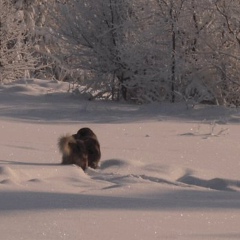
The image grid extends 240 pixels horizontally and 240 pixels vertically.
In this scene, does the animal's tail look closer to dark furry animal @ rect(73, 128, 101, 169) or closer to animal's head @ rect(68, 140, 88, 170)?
animal's head @ rect(68, 140, 88, 170)

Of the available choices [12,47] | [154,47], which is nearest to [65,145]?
[154,47]

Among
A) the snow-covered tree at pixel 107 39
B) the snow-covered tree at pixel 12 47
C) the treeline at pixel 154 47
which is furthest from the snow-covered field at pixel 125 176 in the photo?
the snow-covered tree at pixel 12 47

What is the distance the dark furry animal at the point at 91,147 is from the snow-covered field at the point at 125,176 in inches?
5.5

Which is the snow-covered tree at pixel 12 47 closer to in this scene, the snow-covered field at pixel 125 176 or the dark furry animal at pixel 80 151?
the snow-covered field at pixel 125 176

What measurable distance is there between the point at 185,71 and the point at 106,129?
4.69 m

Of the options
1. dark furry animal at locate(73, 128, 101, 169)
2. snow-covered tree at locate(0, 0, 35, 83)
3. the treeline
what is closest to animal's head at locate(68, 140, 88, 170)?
dark furry animal at locate(73, 128, 101, 169)

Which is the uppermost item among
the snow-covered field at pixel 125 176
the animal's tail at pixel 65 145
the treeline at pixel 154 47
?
the treeline at pixel 154 47

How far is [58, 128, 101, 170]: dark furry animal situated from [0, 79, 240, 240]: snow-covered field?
12 cm

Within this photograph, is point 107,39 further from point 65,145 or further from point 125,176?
point 125,176

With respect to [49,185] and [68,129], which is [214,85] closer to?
[68,129]

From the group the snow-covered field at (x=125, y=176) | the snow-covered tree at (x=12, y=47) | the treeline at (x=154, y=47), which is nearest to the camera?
the snow-covered field at (x=125, y=176)

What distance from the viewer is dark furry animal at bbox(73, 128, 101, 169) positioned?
7211 millimetres

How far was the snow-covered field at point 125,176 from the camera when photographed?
4023mm

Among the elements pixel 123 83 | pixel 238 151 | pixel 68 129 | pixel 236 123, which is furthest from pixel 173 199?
pixel 123 83
